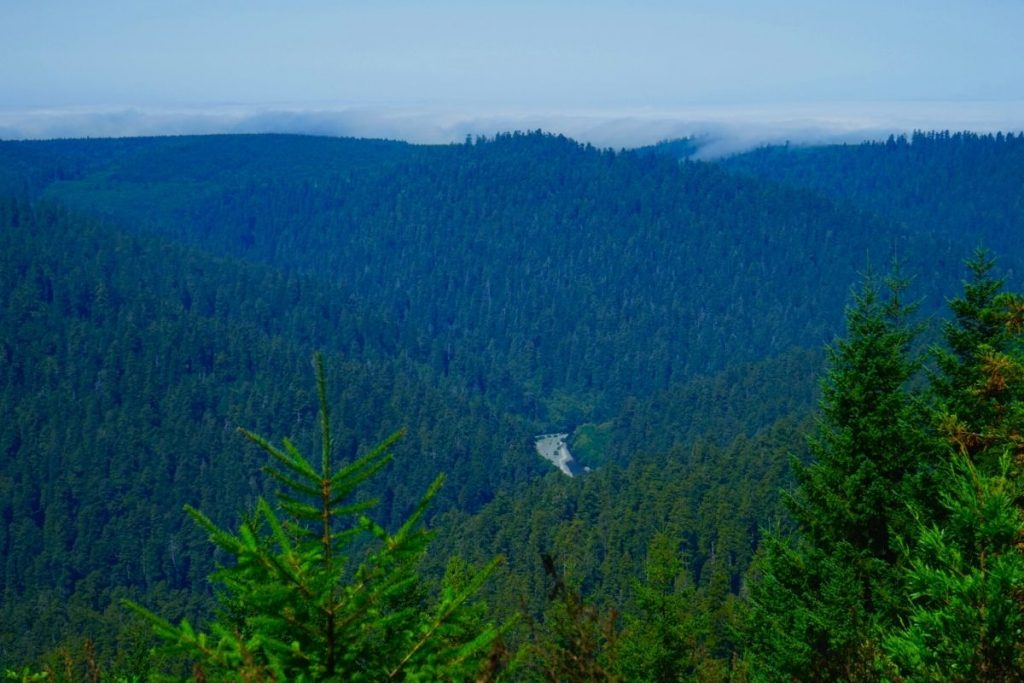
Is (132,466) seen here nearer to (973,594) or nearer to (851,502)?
(851,502)

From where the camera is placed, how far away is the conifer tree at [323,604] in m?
7.26

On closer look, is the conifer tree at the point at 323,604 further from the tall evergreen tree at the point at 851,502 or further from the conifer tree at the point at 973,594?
the tall evergreen tree at the point at 851,502

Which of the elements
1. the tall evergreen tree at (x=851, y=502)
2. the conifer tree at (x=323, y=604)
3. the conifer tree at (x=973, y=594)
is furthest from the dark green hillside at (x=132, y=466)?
the conifer tree at (x=973, y=594)

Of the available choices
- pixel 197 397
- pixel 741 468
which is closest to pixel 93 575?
pixel 197 397

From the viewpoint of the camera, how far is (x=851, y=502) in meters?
21.7

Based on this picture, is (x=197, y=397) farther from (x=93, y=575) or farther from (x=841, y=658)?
(x=841, y=658)

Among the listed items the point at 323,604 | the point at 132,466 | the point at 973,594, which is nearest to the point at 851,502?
the point at 973,594

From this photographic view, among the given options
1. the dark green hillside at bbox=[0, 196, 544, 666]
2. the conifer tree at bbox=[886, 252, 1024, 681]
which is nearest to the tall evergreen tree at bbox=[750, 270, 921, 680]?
the conifer tree at bbox=[886, 252, 1024, 681]

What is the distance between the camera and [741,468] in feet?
345

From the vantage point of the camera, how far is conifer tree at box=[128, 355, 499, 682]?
7.26 metres

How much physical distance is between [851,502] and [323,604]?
56.8 feet

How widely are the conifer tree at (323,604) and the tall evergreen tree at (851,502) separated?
14.2 m

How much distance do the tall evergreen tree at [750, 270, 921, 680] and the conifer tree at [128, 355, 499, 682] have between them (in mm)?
14249

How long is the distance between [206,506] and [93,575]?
27421 millimetres
